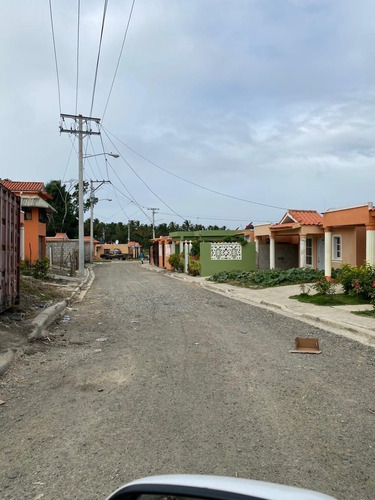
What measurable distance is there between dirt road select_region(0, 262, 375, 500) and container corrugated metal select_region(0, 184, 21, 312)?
1973 millimetres

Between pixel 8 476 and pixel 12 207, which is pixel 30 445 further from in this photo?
pixel 12 207

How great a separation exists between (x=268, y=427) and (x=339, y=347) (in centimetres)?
425

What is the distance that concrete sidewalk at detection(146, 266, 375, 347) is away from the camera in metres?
9.29

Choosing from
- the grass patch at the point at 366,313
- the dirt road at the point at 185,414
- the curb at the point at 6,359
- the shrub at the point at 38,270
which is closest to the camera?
the dirt road at the point at 185,414

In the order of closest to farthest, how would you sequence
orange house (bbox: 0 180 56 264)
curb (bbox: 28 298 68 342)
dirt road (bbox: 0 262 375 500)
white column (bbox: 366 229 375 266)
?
dirt road (bbox: 0 262 375 500) < curb (bbox: 28 298 68 342) < white column (bbox: 366 229 375 266) < orange house (bbox: 0 180 56 264)

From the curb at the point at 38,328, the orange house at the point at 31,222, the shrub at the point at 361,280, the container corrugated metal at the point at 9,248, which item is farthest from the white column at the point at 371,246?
the orange house at the point at 31,222

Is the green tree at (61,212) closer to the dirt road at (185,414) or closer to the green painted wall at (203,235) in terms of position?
the green painted wall at (203,235)

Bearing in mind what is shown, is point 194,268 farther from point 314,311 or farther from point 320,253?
point 314,311

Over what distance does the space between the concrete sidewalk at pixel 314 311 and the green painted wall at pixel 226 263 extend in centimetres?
880

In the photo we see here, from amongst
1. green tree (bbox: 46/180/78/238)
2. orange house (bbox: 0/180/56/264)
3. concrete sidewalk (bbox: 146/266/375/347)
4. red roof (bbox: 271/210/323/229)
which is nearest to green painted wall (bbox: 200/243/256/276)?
red roof (bbox: 271/210/323/229)

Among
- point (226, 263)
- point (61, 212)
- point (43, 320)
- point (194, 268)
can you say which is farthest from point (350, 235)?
point (61, 212)

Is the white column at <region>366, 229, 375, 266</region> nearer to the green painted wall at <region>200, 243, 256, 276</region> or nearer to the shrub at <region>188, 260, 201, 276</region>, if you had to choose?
the green painted wall at <region>200, 243, 256, 276</region>

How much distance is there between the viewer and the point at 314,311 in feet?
39.9

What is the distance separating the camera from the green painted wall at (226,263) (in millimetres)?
28266
